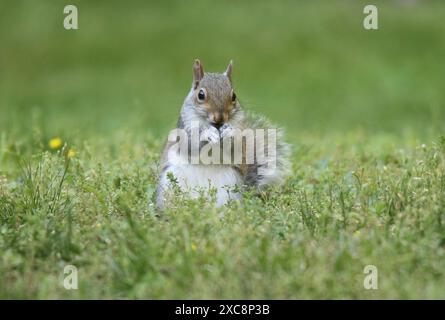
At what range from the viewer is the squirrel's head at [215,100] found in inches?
187

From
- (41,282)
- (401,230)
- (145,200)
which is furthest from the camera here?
(145,200)

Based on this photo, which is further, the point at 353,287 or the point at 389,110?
the point at 389,110

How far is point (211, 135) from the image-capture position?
15.4 ft

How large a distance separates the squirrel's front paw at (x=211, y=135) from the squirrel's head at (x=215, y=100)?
0.19 feet

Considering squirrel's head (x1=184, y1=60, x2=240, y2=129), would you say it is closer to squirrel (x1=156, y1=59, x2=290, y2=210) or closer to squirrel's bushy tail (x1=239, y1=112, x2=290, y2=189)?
squirrel (x1=156, y1=59, x2=290, y2=210)

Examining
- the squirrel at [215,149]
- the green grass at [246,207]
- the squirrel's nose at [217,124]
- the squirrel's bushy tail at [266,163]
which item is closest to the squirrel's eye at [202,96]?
the squirrel at [215,149]

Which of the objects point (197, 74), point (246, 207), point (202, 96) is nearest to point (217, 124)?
point (202, 96)

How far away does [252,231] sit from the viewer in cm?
390

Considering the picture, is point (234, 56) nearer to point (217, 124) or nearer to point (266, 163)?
point (266, 163)

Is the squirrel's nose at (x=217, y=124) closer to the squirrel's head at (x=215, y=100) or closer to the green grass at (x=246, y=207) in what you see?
the squirrel's head at (x=215, y=100)

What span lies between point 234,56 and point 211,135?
938 cm
